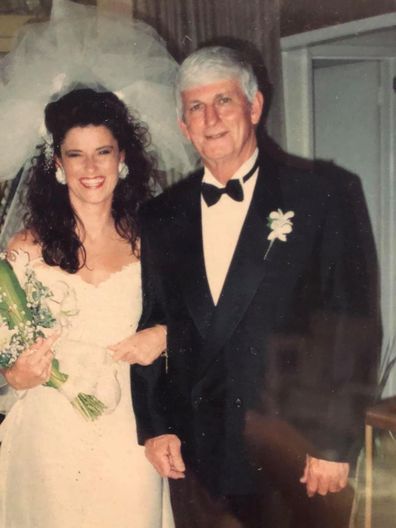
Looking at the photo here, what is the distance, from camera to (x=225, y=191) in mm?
1144

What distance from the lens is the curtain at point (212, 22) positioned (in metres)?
1.30

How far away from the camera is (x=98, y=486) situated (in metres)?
1.24

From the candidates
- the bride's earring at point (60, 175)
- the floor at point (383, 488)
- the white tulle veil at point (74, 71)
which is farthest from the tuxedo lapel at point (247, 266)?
the floor at point (383, 488)

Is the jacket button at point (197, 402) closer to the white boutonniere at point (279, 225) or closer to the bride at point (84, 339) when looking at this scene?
the bride at point (84, 339)

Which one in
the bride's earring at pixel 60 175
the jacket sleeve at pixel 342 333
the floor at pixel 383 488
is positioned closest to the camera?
the jacket sleeve at pixel 342 333

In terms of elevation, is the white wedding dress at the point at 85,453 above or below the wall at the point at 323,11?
below

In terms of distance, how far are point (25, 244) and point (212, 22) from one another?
56 centimetres

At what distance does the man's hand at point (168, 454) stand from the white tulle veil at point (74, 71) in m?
0.46

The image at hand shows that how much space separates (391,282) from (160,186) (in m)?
0.80

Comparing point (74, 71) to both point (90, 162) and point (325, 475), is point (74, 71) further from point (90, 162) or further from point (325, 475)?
point (325, 475)

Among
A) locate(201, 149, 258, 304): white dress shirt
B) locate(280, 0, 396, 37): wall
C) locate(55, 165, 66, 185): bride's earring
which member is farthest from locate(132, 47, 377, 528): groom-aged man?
locate(280, 0, 396, 37): wall

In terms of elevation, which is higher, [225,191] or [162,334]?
[225,191]

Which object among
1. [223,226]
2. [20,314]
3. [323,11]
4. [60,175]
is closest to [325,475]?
[223,226]

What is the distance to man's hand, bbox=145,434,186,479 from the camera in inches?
47.9
